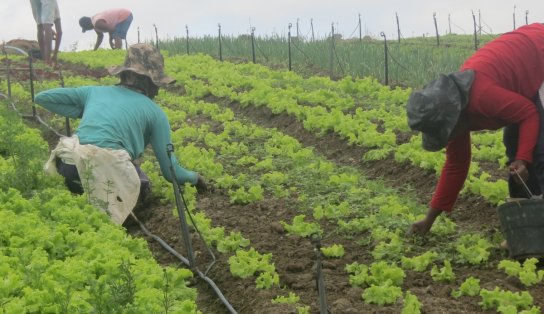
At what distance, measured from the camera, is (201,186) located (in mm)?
7371

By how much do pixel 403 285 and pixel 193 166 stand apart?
3.68m

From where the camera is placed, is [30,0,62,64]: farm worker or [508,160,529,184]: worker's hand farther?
[30,0,62,64]: farm worker

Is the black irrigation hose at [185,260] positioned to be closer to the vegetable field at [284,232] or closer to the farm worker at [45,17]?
the vegetable field at [284,232]

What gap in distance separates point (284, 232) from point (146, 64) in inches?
78.8

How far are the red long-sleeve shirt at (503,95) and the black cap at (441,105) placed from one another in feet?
0.25

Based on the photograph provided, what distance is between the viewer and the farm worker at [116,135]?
6.38 metres

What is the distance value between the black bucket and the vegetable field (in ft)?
0.44

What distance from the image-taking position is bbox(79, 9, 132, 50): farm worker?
20.8 metres

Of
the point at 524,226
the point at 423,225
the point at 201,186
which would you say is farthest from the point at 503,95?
the point at 201,186

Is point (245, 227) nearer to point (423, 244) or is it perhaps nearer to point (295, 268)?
point (295, 268)

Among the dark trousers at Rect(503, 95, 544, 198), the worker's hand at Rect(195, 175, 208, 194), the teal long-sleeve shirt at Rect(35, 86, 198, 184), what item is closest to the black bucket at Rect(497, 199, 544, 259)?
the dark trousers at Rect(503, 95, 544, 198)

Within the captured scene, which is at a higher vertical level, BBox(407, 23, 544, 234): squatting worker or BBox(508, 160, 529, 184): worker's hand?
BBox(407, 23, 544, 234): squatting worker

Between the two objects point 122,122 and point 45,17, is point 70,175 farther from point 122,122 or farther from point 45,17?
point 45,17

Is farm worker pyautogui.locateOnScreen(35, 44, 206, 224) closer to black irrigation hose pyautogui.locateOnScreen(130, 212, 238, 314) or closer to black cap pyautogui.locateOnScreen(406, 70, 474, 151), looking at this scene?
black irrigation hose pyautogui.locateOnScreen(130, 212, 238, 314)
